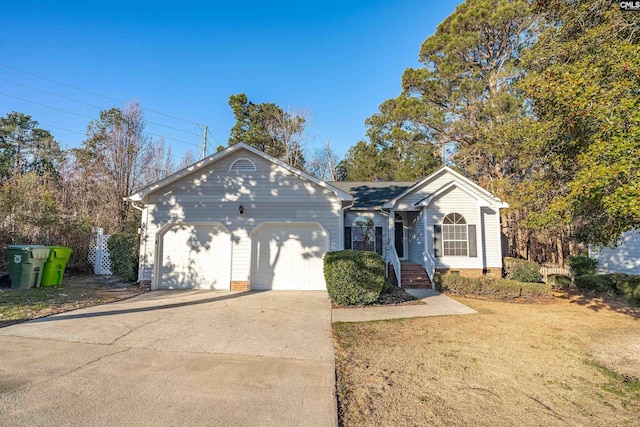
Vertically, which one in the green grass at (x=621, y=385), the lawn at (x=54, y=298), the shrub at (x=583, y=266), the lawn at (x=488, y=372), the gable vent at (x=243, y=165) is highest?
the gable vent at (x=243, y=165)

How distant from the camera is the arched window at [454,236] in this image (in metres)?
12.7

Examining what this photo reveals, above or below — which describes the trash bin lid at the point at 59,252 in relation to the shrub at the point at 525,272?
above

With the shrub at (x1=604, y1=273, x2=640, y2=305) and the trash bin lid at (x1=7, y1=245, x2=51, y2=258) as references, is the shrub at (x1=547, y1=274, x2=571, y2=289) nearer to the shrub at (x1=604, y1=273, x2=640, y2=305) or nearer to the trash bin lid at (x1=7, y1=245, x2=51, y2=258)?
the shrub at (x1=604, y1=273, x2=640, y2=305)

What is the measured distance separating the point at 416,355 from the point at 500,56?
21.7 meters

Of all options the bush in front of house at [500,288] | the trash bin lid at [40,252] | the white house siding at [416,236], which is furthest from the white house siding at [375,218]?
the trash bin lid at [40,252]

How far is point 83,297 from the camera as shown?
27.9ft

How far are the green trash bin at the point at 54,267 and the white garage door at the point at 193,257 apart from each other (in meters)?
3.17

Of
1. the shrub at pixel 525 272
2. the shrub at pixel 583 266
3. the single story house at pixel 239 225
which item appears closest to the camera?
the single story house at pixel 239 225

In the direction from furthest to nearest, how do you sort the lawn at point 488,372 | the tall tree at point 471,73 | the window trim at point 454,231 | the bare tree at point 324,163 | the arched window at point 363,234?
1. the bare tree at point 324,163
2. the tall tree at point 471,73
3. the arched window at point 363,234
4. the window trim at point 454,231
5. the lawn at point 488,372

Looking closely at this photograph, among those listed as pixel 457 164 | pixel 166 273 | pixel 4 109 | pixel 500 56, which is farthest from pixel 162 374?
pixel 4 109

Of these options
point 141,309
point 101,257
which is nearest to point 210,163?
point 141,309

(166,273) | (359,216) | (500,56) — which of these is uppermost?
(500,56)

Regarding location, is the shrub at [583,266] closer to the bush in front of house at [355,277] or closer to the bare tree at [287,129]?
the bush in front of house at [355,277]

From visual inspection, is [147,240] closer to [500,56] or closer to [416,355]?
[416,355]
